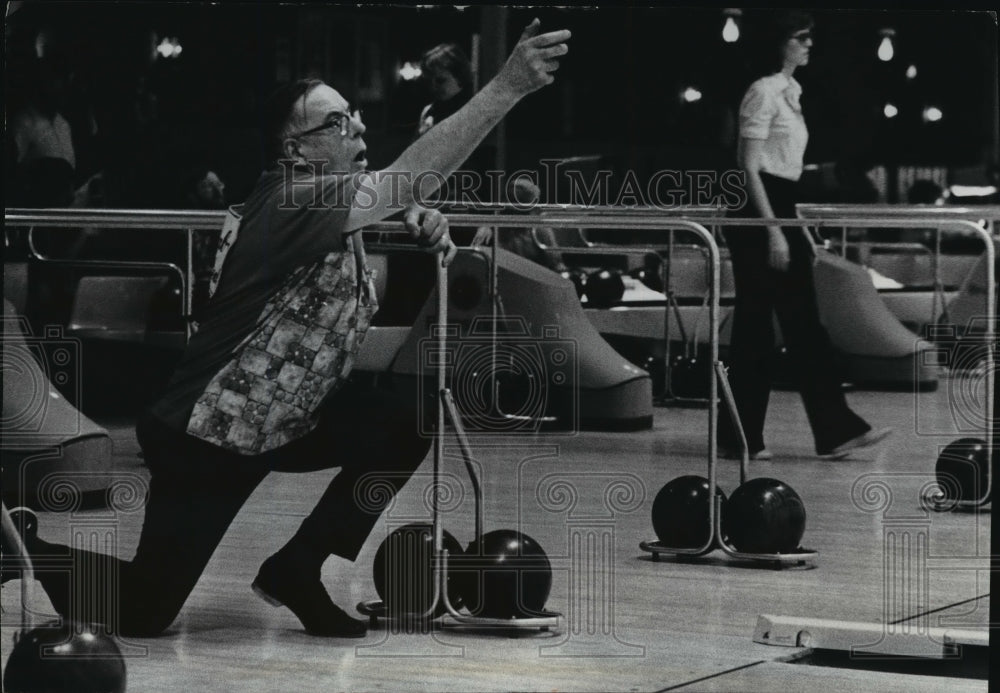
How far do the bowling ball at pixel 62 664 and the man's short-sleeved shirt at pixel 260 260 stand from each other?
1.41ft

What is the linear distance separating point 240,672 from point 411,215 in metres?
0.82

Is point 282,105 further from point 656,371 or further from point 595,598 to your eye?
point 656,371

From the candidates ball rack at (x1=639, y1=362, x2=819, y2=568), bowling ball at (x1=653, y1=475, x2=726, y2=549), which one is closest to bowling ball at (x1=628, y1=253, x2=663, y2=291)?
ball rack at (x1=639, y1=362, x2=819, y2=568)

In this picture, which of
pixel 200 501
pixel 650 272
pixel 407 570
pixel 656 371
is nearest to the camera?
pixel 200 501

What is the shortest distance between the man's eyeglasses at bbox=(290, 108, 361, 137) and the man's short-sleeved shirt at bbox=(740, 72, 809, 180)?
74 centimetres

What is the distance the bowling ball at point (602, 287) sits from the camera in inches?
192

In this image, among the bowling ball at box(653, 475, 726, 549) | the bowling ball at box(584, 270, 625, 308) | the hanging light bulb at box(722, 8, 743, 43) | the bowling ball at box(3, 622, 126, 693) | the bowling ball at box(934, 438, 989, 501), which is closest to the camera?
the bowling ball at box(3, 622, 126, 693)

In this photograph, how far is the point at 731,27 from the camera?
3.61 metres

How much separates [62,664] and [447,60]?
3.79ft

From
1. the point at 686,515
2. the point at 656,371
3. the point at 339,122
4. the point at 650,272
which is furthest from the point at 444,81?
the point at 650,272

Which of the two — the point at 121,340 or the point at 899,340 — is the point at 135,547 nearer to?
the point at 121,340

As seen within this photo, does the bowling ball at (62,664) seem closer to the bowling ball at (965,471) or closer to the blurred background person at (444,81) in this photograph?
the blurred background person at (444,81)

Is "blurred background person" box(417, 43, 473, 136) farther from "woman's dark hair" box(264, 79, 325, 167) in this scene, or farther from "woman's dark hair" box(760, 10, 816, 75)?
"woman's dark hair" box(760, 10, 816, 75)

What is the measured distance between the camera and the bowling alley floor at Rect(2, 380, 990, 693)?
11.3 ft
